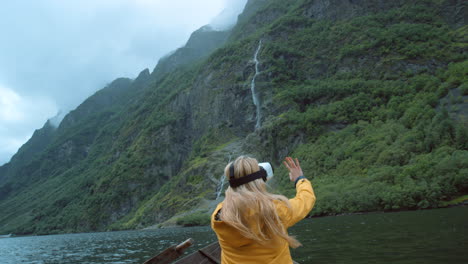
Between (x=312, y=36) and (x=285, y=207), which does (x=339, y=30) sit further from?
(x=285, y=207)

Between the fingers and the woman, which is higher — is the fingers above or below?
above

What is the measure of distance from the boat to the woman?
3.80 metres

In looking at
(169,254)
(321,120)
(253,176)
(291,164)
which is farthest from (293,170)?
(321,120)

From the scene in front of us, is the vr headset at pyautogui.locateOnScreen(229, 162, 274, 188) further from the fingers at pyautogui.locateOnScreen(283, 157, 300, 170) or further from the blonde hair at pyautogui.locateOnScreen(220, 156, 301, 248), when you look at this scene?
the fingers at pyautogui.locateOnScreen(283, 157, 300, 170)

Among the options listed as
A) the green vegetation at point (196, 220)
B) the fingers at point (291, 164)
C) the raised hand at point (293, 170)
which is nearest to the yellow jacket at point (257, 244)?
the raised hand at point (293, 170)

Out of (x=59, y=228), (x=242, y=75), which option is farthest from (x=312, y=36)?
(x=59, y=228)

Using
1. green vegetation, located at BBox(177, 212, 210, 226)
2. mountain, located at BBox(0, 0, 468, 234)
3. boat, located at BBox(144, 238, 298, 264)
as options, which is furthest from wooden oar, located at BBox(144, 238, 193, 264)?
green vegetation, located at BBox(177, 212, 210, 226)

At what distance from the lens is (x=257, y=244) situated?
11.0ft

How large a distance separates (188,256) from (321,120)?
325 ft

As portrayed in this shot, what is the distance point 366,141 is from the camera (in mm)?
79000

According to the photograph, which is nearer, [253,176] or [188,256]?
[253,176]

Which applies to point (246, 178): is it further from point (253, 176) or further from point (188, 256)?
point (188, 256)

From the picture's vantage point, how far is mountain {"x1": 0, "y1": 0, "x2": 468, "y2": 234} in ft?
195

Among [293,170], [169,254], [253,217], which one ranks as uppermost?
[293,170]
